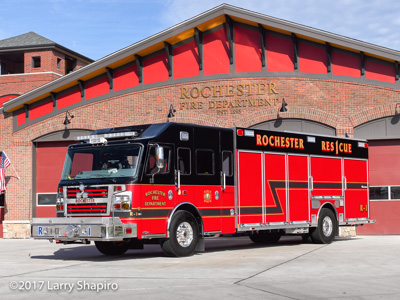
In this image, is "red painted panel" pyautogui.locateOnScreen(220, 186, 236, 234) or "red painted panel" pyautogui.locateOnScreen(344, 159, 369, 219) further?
"red painted panel" pyautogui.locateOnScreen(344, 159, 369, 219)

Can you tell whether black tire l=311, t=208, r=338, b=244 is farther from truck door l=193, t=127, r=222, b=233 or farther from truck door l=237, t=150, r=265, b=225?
truck door l=193, t=127, r=222, b=233

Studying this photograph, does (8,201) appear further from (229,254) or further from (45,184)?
(229,254)

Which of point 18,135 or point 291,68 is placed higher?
point 291,68

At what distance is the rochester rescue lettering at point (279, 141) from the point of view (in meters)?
15.7

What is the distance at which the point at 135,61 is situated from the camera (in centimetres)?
2444

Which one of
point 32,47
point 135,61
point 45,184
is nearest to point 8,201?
point 45,184

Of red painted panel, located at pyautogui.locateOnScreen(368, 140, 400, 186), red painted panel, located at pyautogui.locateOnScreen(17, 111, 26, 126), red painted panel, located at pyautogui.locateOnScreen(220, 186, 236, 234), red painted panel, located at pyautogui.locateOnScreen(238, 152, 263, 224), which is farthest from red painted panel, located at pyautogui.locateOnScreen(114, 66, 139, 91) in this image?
red painted panel, located at pyautogui.locateOnScreen(220, 186, 236, 234)

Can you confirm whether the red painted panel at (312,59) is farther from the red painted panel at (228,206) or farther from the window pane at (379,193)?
the red painted panel at (228,206)

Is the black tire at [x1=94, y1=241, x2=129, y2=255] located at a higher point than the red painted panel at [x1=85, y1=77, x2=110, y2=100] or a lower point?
lower

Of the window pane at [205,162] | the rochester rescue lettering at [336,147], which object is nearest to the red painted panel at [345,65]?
the rochester rescue lettering at [336,147]

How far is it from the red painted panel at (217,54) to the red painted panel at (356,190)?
22.1ft

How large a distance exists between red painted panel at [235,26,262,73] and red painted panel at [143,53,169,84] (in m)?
2.89

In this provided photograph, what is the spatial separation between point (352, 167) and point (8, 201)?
14077 millimetres

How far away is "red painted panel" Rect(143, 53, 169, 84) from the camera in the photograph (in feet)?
Result: 79.0
